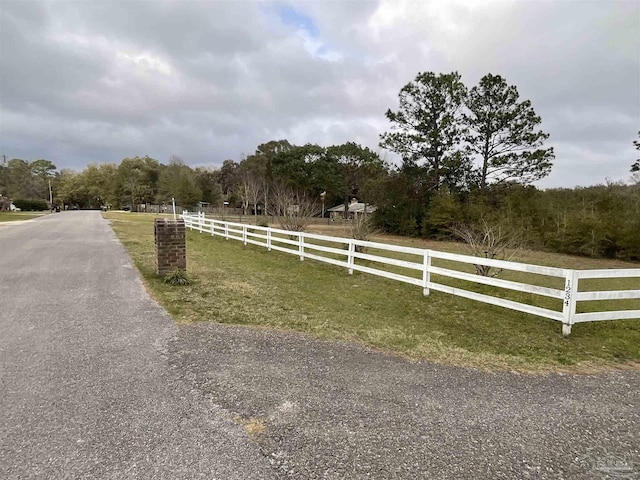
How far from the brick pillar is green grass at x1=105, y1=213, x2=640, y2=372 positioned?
0.34 meters

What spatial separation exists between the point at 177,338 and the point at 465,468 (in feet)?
10.4

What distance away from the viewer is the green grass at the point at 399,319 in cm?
413

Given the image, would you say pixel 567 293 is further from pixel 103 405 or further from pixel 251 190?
pixel 251 190

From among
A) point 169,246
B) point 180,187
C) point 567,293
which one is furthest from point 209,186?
point 567,293

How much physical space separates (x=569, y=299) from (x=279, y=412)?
4000 millimetres

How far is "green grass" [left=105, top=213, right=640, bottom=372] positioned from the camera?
13.6 feet

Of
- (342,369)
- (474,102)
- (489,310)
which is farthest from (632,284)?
(474,102)

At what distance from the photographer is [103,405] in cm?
273

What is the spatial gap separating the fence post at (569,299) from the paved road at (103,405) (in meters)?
4.27

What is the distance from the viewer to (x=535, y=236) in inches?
818

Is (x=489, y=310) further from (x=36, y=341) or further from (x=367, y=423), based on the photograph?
(x=36, y=341)
